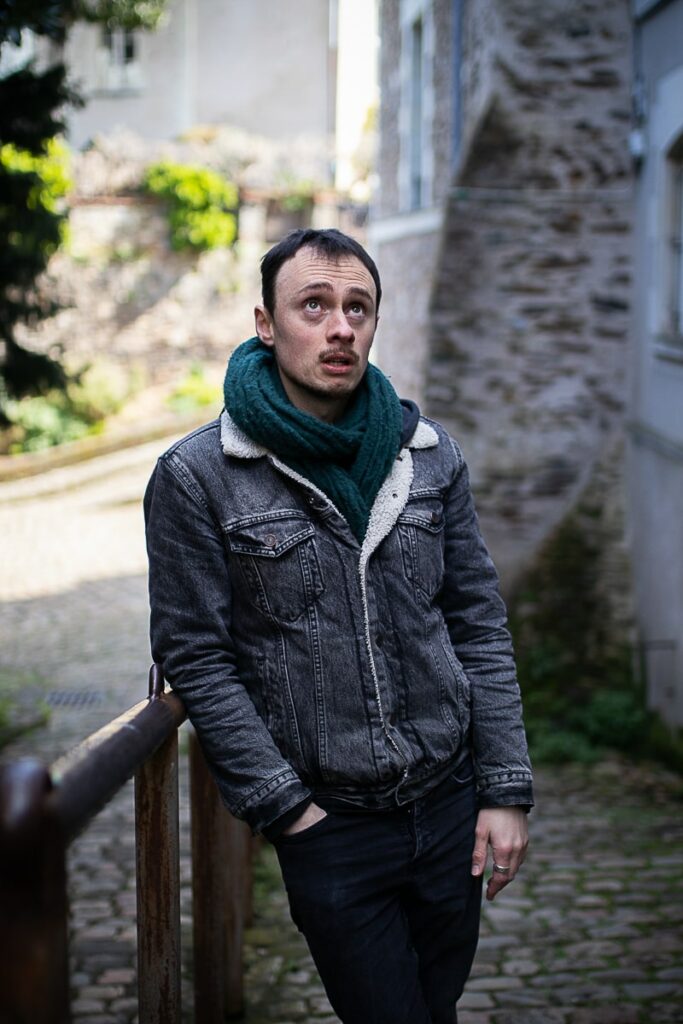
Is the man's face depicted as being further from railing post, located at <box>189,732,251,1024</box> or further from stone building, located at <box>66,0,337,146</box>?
stone building, located at <box>66,0,337,146</box>

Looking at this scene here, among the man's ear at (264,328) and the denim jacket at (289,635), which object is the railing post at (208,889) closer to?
the denim jacket at (289,635)

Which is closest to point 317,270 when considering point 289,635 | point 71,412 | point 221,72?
point 289,635

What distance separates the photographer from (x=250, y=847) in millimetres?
4410

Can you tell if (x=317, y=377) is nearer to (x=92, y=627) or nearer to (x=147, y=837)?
(x=147, y=837)

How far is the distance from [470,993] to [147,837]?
174 centimetres

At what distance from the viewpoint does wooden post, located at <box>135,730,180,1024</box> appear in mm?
2438

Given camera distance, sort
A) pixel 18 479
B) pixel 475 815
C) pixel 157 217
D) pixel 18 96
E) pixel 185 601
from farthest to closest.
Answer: pixel 157 217, pixel 18 479, pixel 18 96, pixel 475 815, pixel 185 601

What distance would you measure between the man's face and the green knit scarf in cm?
6

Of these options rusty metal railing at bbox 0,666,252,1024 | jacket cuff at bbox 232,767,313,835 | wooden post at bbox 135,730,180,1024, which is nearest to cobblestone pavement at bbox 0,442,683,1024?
rusty metal railing at bbox 0,666,252,1024

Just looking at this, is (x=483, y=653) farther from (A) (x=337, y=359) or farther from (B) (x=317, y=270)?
(B) (x=317, y=270)

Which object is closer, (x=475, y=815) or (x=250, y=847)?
(x=475, y=815)

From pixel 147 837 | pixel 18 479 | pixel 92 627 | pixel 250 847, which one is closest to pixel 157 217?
pixel 18 479

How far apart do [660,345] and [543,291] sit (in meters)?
A: 1.05

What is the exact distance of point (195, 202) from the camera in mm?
19266
